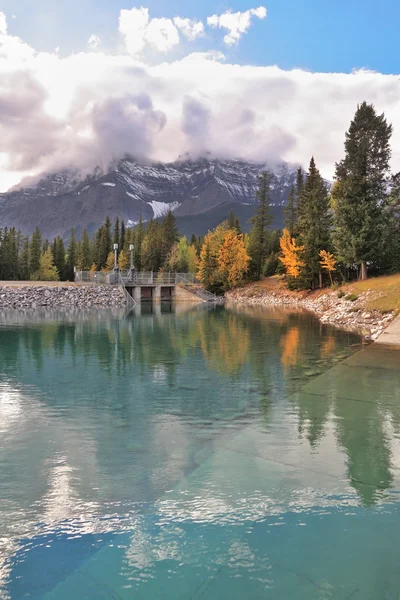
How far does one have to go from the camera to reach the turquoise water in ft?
14.8

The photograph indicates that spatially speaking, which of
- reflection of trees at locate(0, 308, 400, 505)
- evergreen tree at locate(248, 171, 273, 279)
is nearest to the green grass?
reflection of trees at locate(0, 308, 400, 505)

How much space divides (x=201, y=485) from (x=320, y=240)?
5621 centimetres

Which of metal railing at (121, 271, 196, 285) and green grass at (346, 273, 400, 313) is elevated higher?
metal railing at (121, 271, 196, 285)

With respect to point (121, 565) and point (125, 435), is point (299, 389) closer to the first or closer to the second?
point (125, 435)

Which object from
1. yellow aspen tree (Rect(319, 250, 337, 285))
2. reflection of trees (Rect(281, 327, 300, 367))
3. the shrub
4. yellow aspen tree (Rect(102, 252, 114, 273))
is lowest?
reflection of trees (Rect(281, 327, 300, 367))

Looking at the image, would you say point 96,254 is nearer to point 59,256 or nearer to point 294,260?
point 59,256

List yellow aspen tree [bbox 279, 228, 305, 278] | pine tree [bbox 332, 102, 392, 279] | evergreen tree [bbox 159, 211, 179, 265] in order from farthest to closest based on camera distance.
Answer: evergreen tree [bbox 159, 211, 179, 265], yellow aspen tree [bbox 279, 228, 305, 278], pine tree [bbox 332, 102, 392, 279]

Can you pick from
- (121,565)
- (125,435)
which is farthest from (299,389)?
(121,565)

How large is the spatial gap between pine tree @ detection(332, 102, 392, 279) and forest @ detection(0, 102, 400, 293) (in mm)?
102

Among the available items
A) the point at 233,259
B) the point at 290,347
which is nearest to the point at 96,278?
the point at 233,259

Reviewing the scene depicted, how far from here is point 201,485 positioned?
6.64 metres

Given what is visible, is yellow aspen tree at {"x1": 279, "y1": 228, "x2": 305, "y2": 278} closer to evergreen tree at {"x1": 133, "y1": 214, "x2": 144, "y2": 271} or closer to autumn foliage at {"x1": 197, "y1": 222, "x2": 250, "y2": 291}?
autumn foliage at {"x1": 197, "y1": 222, "x2": 250, "y2": 291}

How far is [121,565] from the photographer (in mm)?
4707

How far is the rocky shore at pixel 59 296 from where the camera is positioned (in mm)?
55406
